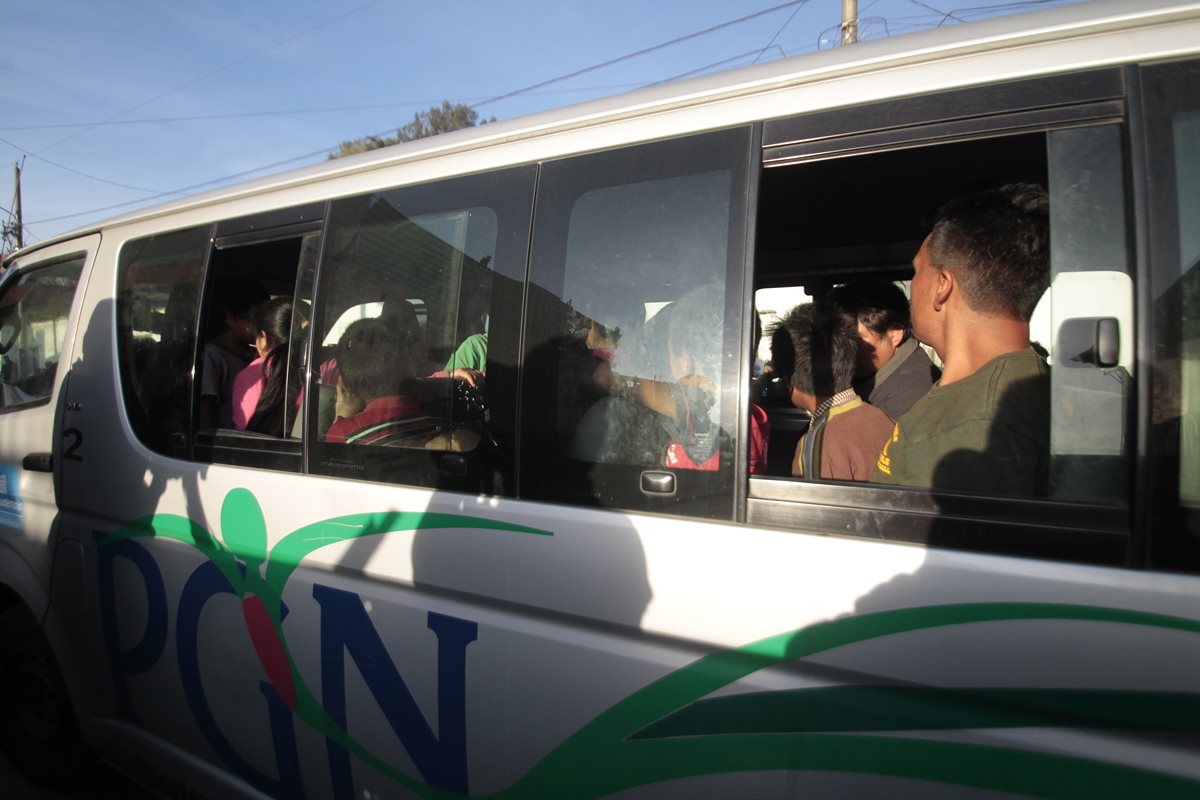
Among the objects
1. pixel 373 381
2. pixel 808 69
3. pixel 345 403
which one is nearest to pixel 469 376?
pixel 373 381

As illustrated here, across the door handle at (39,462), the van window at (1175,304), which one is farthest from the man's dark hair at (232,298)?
the van window at (1175,304)

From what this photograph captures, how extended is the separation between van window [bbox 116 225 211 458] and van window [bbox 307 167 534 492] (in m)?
0.72

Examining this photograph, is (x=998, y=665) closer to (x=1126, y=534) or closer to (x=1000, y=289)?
(x=1126, y=534)

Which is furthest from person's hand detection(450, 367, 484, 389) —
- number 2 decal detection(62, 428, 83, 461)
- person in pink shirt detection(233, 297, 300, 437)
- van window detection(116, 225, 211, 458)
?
number 2 decal detection(62, 428, 83, 461)

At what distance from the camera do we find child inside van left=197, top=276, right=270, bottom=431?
271cm

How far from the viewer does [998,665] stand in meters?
1.22

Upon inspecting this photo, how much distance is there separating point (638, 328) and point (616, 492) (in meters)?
0.40

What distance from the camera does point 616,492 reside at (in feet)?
5.55

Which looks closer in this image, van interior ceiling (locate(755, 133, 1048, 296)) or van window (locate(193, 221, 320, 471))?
van interior ceiling (locate(755, 133, 1048, 296))

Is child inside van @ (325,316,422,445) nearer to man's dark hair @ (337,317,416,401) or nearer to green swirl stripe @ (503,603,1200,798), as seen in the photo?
man's dark hair @ (337,317,416,401)

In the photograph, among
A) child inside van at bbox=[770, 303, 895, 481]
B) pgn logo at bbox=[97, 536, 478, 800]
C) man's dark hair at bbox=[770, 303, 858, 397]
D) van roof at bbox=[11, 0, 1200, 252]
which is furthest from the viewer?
man's dark hair at bbox=[770, 303, 858, 397]

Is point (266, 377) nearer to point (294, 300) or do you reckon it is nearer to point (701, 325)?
point (294, 300)

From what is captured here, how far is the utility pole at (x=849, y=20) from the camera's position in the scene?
9.98 m

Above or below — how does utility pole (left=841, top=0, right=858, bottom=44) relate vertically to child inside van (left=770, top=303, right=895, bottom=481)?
above
